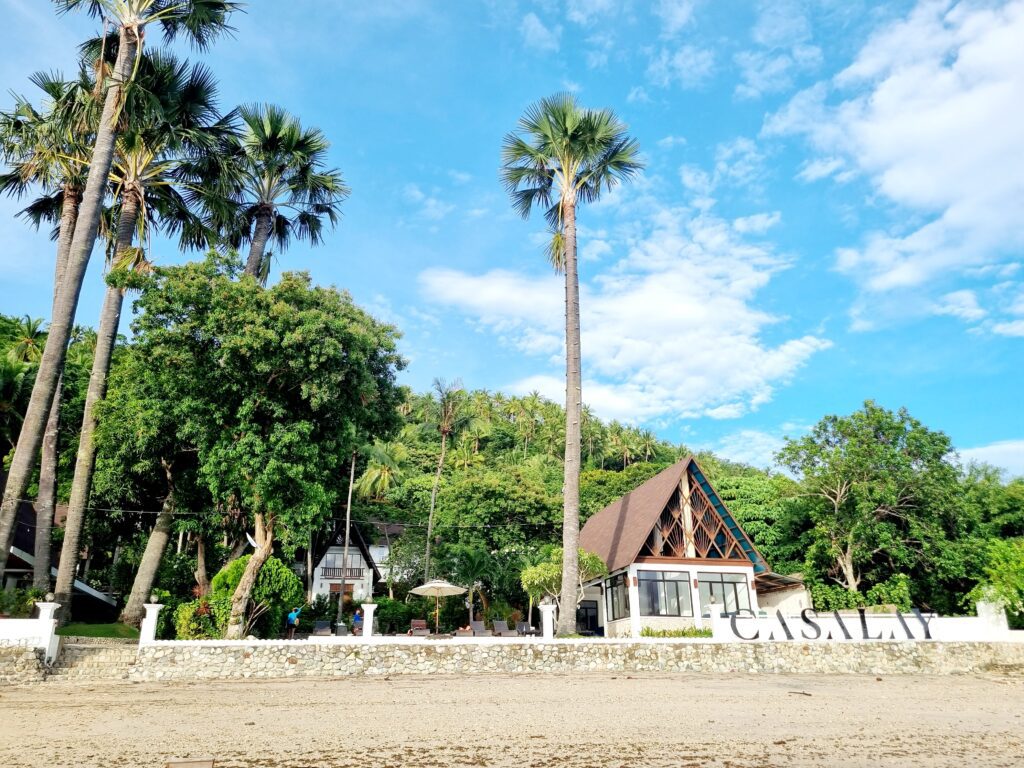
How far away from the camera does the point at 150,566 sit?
68.6ft

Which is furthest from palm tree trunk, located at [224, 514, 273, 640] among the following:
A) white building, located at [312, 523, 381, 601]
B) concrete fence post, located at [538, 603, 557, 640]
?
white building, located at [312, 523, 381, 601]

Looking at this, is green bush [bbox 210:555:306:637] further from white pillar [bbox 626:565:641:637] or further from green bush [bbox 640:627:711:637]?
white pillar [bbox 626:565:641:637]

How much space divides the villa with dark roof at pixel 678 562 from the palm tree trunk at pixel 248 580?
41.5 feet

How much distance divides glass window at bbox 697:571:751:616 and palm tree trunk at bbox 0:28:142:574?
72.3 feet

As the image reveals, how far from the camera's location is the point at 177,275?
18797mm

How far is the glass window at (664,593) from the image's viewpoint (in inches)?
956

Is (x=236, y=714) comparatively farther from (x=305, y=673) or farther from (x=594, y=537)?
(x=594, y=537)

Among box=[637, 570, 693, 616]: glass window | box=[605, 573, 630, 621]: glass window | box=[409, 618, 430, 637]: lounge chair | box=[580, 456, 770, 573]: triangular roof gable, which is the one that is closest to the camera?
box=[409, 618, 430, 637]: lounge chair

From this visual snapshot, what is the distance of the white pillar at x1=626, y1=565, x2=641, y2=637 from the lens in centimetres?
2366

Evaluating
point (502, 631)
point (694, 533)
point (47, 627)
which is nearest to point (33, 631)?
point (47, 627)

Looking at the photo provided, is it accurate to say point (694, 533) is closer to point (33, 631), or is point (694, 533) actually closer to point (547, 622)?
point (547, 622)

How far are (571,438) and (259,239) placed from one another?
1340cm

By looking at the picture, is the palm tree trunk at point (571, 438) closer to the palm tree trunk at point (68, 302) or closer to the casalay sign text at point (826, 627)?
the casalay sign text at point (826, 627)

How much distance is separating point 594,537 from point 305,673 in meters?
18.7
